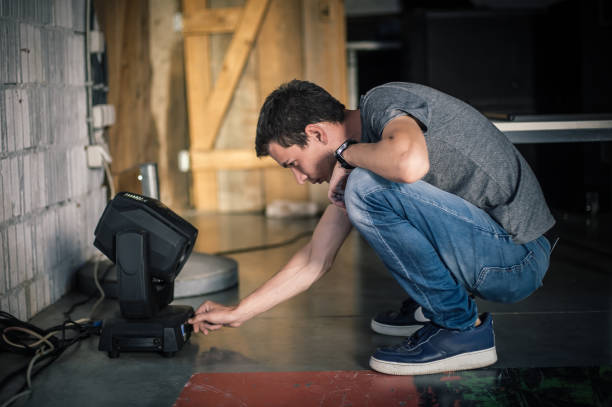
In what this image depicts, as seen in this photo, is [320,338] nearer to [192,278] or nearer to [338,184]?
[338,184]

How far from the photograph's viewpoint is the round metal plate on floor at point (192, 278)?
272cm

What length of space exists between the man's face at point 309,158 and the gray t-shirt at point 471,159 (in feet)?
0.42

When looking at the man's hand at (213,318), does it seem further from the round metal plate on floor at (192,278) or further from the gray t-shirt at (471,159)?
the round metal plate on floor at (192,278)

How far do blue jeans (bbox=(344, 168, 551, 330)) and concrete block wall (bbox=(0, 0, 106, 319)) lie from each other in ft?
3.92

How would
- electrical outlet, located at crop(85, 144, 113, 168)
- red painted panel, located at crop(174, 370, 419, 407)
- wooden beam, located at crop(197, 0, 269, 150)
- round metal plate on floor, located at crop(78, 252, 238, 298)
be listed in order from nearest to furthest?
red painted panel, located at crop(174, 370, 419, 407) < round metal plate on floor, located at crop(78, 252, 238, 298) < electrical outlet, located at crop(85, 144, 113, 168) < wooden beam, located at crop(197, 0, 269, 150)

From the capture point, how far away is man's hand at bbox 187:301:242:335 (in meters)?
1.95

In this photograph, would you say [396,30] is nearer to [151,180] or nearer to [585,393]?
[151,180]

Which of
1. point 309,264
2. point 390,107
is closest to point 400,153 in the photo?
point 390,107

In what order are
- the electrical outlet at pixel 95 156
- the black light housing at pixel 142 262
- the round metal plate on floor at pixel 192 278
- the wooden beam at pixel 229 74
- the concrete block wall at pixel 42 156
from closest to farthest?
the black light housing at pixel 142 262
the concrete block wall at pixel 42 156
the round metal plate on floor at pixel 192 278
the electrical outlet at pixel 95 156
the wooden beam at pixel 229 74

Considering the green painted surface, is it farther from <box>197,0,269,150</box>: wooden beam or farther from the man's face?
<box>197,0,269,150</box>: wooden beam

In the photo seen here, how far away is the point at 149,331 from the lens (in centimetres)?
200

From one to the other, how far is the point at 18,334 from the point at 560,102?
148 inches

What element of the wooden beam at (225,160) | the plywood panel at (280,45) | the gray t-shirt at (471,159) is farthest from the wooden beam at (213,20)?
the gray t-shirt at (471,159)

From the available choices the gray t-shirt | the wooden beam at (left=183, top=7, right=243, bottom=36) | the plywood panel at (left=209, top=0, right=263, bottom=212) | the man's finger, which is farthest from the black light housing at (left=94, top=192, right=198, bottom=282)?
the wooden beam at (left=183, top=7, right=243, bottom=36)
